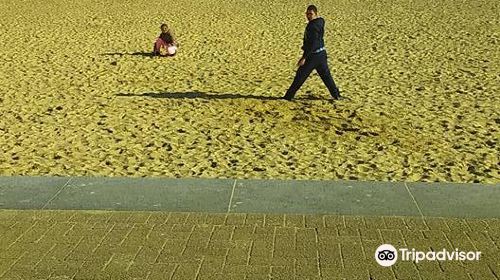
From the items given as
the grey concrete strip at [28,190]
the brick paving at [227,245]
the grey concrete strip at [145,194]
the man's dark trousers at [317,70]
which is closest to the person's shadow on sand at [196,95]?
Result: the man's dark trousers at [317,70]

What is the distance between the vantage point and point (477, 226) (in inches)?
186

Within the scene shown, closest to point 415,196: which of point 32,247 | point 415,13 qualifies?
point 32,247

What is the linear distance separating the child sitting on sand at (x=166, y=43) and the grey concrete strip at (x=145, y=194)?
8.50m

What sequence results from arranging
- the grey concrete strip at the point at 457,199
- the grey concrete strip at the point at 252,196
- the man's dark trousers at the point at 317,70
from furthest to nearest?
1. the man's dark trousers at the point at 317,70
2. the grey concrete strip at the point at 252,196
3. the grey concrete strip at the point at 457,199

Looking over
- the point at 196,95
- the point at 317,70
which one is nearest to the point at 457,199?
the point at 317,70

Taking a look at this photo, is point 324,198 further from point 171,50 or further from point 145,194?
point 171,50

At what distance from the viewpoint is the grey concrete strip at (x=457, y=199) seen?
16.3 feet

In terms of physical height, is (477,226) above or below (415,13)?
below

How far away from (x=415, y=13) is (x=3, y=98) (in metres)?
15.7

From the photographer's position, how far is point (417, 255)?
4262 mm

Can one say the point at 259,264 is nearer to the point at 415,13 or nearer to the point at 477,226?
the point at 477,226

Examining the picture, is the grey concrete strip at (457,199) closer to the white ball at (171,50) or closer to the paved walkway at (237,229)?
the paved walkway at (237,229)

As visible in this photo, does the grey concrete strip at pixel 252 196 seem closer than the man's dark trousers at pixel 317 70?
Yes

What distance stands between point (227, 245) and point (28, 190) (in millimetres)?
2220
